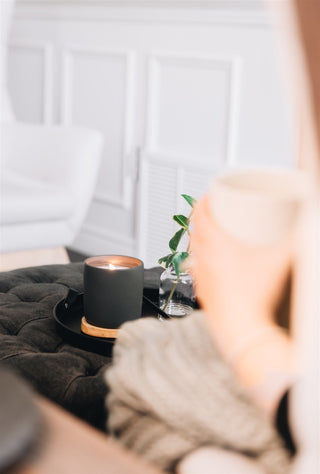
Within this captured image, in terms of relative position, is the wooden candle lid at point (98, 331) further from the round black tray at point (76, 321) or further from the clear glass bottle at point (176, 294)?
the clear glass bottle at point (176, 294)

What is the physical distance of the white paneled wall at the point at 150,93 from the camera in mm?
2531

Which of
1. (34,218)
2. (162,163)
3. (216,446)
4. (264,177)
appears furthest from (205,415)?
(162,163)

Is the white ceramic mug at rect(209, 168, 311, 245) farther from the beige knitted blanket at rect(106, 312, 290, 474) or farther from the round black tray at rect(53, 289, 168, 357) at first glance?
the round black tray at rect(53, 289, 168, 357)

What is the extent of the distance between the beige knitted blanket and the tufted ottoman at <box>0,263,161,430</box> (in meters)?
0.22

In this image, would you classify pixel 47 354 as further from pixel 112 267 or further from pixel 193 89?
pixel 193 89

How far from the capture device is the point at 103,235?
3297 millimetres

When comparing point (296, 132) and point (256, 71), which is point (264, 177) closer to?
point (296, 132)

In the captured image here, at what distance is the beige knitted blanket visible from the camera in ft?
1.83

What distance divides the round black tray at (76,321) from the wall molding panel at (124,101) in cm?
197

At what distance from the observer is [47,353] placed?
957 mm

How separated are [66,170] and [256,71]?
2.51 ft

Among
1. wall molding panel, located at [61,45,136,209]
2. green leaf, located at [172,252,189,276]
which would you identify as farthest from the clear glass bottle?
wall molding panel, located at [61,45,136,209]

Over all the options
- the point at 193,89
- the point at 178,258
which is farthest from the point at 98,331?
the point at 193,89

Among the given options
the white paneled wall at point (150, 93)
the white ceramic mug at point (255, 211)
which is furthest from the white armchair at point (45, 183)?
the white ceramic mug at point (255, 211)
